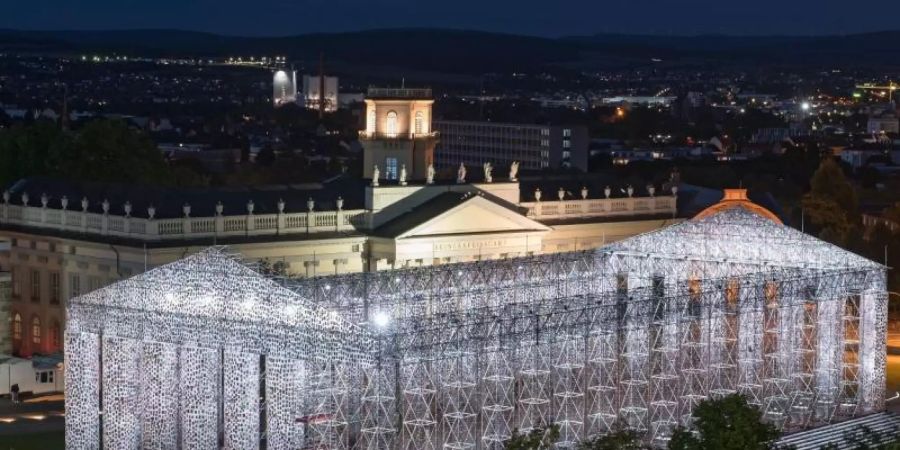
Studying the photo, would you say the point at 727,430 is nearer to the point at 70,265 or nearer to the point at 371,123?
the point at 70,265

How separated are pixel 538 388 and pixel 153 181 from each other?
39.9 metres

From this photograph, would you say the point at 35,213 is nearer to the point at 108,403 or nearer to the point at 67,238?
the point at 67,238

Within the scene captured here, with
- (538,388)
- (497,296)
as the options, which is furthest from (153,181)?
(538,388)

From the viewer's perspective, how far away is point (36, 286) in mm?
85375

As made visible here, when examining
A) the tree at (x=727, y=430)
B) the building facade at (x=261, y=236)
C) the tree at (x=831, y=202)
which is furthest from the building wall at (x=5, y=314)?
the tree at (x=831, y=202)

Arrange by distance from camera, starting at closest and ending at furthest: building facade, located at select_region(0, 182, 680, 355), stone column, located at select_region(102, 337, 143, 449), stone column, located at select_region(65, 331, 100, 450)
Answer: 1. stone column, located at select_region(102, 337, 143, 449)
2. stone column, located at select_region(65, 331, 100, 450)
3. building facade, located at select_region(0, 182, 680, 355)

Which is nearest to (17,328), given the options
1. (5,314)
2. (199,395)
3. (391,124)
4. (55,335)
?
(55,335)

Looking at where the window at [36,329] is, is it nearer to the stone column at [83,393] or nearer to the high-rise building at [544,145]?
the stone column at [83,393]

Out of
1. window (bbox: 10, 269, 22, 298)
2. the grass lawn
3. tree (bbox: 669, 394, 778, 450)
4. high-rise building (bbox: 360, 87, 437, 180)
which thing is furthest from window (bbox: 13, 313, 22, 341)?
tree (bbox: 669, 394, 778, 450)

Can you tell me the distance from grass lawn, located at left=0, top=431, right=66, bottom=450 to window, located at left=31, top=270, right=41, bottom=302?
18.1 metres

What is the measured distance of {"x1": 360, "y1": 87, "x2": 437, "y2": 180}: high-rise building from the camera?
95500 mm

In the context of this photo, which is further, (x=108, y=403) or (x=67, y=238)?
(x=67, y=238)

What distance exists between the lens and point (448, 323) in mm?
60031

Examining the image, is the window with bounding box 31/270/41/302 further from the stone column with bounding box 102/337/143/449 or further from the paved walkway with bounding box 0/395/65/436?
the stone column with bounding box 102/337/143/449
